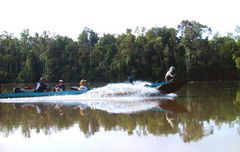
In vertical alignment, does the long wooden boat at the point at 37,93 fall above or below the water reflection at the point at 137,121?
above

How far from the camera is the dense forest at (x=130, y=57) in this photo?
2356 inches

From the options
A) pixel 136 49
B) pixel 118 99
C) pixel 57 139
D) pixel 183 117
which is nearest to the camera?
pixel 57 139

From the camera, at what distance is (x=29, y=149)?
862 centimetres

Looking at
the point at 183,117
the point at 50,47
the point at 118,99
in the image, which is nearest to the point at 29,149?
the point at 183,117

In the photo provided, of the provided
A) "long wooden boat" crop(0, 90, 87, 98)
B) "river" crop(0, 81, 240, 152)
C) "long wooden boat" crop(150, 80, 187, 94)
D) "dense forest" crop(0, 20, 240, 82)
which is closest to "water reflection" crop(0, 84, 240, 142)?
"river" crop(0, 81, 240, 152)

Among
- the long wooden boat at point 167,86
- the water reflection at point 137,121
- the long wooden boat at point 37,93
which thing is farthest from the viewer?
the long wooden boat at point 37,93

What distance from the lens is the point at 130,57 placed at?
5962 centimetres

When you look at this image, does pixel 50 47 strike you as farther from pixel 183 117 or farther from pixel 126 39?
pixel 183 117

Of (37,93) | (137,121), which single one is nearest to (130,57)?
(37,93)

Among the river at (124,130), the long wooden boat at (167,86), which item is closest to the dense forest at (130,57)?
the long wooden boat at (167,86)

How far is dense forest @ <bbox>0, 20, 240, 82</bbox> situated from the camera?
59838mm

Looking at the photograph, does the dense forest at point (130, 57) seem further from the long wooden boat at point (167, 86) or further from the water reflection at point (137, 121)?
the water reflection at point (137, 121)

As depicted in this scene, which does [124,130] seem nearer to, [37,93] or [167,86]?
[167,86]

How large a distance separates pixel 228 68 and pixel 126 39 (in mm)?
16564
